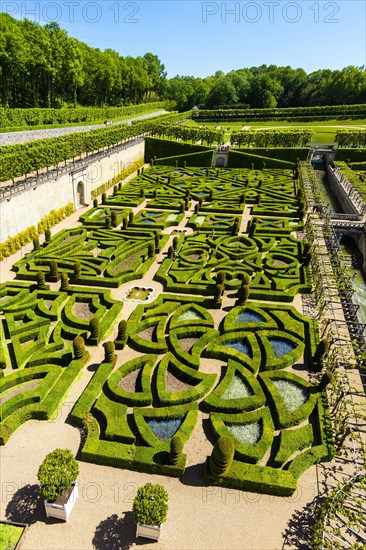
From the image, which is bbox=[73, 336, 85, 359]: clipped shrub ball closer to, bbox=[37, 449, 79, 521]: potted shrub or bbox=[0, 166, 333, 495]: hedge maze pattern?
bbox=[0, 166, 333, 495]: hedge maze pattern

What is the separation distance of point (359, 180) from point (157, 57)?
144612 mm

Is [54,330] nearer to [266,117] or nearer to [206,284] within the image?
[206,284]

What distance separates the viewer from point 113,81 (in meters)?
105

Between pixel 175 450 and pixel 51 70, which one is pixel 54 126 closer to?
pixel 51 70

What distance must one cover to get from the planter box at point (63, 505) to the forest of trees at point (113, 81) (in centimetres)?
7676

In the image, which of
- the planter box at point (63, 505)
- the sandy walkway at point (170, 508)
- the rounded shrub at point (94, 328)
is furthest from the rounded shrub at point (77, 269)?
the planter box at point (63, 505)

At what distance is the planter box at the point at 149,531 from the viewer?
13062 millimetres

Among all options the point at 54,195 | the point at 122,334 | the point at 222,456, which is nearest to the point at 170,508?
the point at 222,456

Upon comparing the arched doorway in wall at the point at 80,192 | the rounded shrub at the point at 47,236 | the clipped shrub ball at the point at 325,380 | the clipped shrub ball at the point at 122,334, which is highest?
the arched doorway in wall at the point at 80,192

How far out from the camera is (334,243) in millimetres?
36312

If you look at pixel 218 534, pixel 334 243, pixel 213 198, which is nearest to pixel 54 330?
pixel 218 534

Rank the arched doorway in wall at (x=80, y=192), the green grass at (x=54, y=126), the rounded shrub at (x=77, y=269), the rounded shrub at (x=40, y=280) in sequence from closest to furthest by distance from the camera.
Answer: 1. the rounded shrub at (x=40, y=280)
2. the rounded shrub at (x=77, y=269)
3. the arched doorway in wall at (x=80, y=192)
4. the green grass at (x=54, y=126)

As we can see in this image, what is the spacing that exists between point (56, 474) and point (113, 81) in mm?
114453

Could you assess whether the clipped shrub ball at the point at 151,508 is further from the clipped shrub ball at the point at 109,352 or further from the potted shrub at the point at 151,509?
the clipped shrub ball at the point at 109,352
